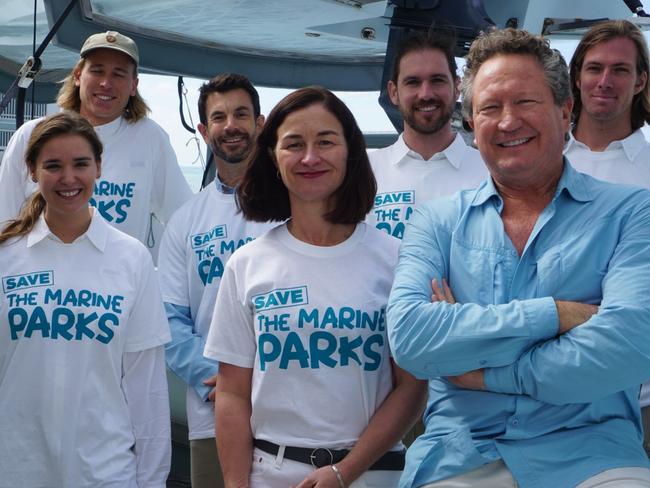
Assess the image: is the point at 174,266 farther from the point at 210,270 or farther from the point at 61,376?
the point at 61,376

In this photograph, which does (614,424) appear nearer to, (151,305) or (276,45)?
(151,305)

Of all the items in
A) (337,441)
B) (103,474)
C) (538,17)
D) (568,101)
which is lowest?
(103,474)

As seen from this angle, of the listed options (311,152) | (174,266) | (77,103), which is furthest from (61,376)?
(77,103)

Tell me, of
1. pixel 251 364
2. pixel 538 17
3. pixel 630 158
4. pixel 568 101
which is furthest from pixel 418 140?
pixel 538 17

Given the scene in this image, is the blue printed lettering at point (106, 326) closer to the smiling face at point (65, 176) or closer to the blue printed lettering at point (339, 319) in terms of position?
the smiling face at point (65, 176)

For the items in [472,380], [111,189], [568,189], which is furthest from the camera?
[111,189]

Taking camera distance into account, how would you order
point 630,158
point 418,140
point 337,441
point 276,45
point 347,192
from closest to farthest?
point 337,441 < point 347,192 < point 630,158 < point 418,140 < point 276,45

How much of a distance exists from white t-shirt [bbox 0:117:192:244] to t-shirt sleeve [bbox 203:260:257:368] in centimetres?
129

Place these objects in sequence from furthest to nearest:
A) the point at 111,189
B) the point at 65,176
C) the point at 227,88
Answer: the point at 111,189 → the point at 227,88 → the point at 65,176

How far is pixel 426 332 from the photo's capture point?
1824 millimetres

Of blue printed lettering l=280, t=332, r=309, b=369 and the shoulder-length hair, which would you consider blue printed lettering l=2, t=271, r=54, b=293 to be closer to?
the shoulder-length hair

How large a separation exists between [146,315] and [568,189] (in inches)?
46.5

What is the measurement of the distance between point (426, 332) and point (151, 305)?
3.05 ft

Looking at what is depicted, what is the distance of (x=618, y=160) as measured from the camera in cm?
269
